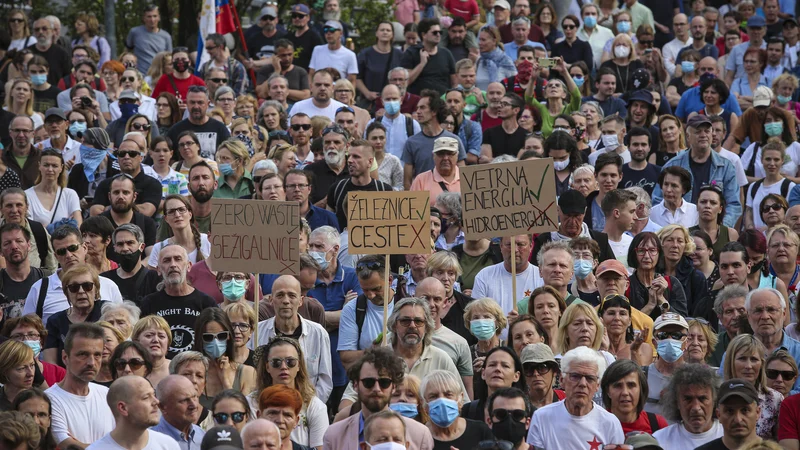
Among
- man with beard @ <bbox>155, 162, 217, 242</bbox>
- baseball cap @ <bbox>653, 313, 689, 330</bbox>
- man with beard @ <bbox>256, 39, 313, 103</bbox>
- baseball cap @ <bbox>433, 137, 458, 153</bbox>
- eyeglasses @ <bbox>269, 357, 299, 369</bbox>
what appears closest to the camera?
eyeglasses @ <bbox>269, 357, 299, 369</bbox>

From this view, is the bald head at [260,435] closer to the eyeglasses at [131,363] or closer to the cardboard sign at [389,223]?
the eyeglasses at [131,363]

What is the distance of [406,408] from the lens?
394 inches

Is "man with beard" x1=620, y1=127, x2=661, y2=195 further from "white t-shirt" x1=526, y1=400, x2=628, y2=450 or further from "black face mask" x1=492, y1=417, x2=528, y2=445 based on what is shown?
"black face mask" x1=492, y1=417, x2=528, y2=445

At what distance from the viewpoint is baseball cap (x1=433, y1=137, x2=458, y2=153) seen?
1542 cm

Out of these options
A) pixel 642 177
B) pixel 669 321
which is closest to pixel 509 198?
pixel 669 321

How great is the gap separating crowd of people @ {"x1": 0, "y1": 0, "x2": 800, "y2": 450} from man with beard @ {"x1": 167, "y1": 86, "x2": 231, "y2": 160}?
1.0 inches

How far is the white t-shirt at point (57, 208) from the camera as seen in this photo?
1485cm

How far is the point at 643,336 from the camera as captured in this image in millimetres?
11602

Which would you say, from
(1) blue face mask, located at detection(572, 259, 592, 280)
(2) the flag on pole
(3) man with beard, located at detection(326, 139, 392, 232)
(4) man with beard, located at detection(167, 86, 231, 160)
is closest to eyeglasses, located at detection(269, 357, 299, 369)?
(1) blue face mask, located at detection(572, 259, 592, 280)

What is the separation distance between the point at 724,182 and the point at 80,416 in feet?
26.6

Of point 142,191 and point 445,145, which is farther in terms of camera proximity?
point 445,145

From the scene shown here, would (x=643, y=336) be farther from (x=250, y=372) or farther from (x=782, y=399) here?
(x=250, y=372)

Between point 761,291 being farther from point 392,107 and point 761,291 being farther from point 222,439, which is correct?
point 392,107

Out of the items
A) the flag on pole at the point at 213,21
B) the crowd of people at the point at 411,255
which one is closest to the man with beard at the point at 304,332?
the crowd of people at the point at 411,255
